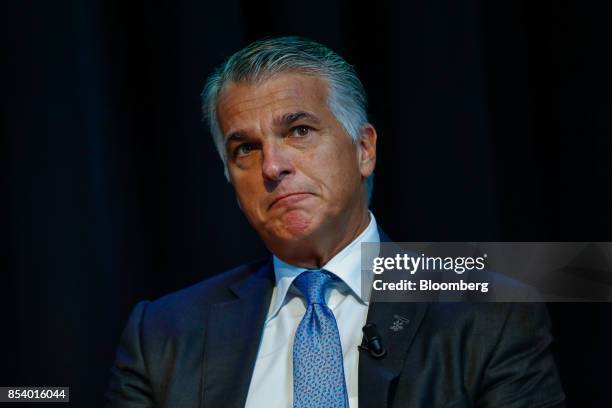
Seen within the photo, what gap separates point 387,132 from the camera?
2.32 m

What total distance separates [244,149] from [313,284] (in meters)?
0.35

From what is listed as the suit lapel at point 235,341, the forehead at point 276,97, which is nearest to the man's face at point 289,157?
the forehead at point 276,97

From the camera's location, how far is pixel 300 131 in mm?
1885

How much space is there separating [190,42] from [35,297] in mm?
817

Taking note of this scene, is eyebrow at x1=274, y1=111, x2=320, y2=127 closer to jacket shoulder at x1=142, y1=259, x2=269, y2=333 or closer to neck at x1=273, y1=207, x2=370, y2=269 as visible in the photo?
neck at x1=273, y1=207, x2=370, y2=269

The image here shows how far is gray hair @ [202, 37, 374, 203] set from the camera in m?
1.92

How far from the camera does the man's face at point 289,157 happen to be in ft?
5.98

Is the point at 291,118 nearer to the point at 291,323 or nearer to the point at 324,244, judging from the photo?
the point at 324,244

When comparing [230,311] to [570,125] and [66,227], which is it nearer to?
[66,227]

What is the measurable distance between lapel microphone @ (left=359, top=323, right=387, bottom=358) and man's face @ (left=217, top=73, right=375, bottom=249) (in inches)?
10.9

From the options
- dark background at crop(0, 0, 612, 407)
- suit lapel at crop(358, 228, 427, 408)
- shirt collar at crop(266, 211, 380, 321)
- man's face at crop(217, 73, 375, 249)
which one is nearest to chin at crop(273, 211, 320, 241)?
man's face at crop(217, 73, 375, 249)

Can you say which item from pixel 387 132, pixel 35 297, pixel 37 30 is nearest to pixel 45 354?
pixel 35 297

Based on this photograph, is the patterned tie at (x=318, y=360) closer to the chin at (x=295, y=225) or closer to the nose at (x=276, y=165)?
the chin at (x=295, y=225)

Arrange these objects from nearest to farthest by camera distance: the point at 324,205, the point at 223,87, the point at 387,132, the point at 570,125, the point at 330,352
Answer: the point at 330,352, the point at 324,205, the point at 223,87, the point at 570,125, the point at 387,132
